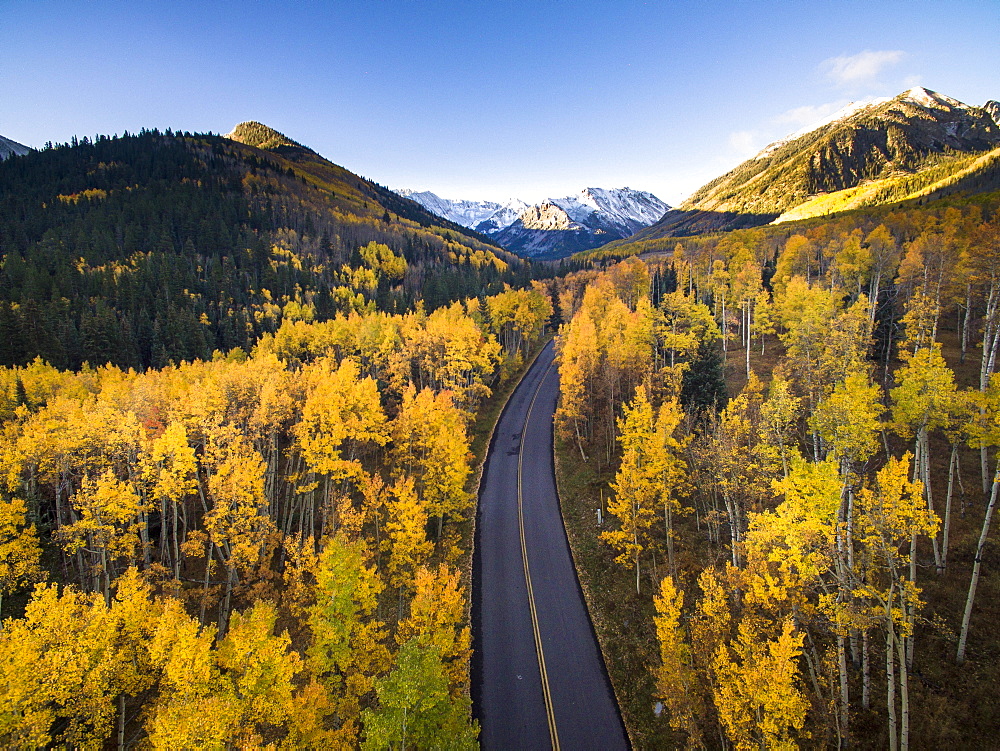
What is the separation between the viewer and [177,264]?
361 feet

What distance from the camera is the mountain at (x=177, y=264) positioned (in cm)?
7781

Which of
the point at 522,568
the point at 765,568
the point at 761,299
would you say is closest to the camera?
the point at 765,568

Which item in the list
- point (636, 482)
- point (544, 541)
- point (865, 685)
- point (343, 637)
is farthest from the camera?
point (544, 541)

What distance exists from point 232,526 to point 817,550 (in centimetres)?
3169

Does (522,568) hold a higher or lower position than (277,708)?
lower

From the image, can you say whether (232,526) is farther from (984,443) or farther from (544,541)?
(984,443)

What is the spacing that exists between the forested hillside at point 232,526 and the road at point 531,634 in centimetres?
228

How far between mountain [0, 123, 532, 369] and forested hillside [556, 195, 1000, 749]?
8156 centimetres

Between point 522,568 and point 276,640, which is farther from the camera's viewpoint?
point 522,568

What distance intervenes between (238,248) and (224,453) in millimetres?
122694

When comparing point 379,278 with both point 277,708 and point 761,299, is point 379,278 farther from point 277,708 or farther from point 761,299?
point 277,708

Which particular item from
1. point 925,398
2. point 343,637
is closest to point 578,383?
point 925,398

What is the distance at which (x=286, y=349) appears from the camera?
71750mm

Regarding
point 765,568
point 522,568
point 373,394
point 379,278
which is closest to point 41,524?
point 373,394
